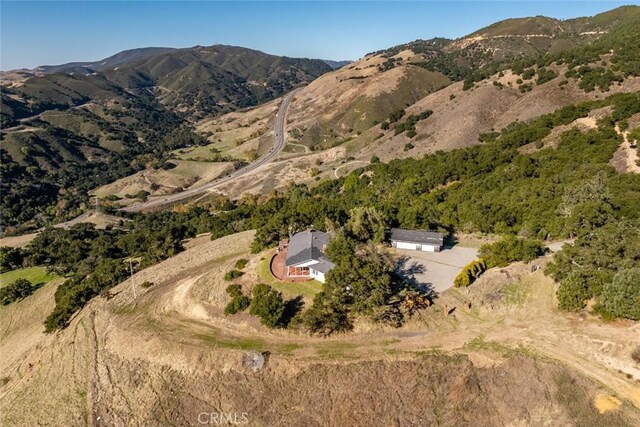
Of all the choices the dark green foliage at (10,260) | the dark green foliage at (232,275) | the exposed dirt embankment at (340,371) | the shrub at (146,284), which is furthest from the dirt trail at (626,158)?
the dark green foliage at (10,260)

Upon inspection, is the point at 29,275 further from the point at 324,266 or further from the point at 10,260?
the point at 324,266

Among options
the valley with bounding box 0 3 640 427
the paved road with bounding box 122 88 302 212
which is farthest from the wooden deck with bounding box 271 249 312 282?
the paved road with bounding box 122 88 302 212

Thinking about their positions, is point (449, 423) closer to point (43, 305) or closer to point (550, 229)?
point (550, 229)

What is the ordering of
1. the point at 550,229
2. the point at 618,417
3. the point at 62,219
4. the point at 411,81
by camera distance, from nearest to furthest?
the point at 618,417
the point at 550,229
the point at 62,219
the point at 411,81

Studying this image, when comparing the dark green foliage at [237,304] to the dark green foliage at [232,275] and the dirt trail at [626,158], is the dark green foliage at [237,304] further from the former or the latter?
the dirt trail at [626,158]

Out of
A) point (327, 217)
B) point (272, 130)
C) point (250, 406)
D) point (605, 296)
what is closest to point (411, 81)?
point (272, 130)

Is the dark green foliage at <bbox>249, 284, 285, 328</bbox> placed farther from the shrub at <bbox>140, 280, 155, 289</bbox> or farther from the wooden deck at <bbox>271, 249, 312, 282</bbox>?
the shrub at <bbox>140, 280, 155, 289</bbox>
